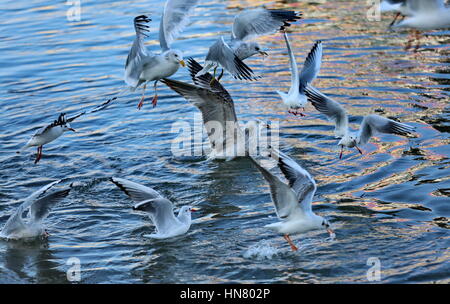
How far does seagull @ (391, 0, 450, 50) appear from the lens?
352 inches

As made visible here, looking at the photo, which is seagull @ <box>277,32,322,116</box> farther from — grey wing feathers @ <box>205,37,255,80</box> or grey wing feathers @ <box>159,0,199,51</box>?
grey wing feathers @ <box>159,0,199,51</box>

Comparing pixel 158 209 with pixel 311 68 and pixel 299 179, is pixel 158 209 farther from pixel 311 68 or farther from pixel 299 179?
pixel 311 68

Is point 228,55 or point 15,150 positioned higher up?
point 228,55

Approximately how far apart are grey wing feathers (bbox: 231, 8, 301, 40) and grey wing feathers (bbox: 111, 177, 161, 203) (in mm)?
2951

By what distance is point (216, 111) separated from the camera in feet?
31.3

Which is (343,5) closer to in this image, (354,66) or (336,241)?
(354,66)

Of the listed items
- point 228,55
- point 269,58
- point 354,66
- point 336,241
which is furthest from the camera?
point 269,58

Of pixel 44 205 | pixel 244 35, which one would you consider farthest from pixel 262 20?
pixel 44 205

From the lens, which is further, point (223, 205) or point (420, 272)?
point (223, 205)

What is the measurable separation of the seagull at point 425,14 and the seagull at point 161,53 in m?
2.80

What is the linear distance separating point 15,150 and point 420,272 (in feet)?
20.4

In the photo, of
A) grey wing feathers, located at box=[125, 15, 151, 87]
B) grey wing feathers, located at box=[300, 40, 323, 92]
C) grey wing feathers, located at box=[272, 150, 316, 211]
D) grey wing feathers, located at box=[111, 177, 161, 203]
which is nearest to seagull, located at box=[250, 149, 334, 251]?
grey wing feathers, located at box=[272, 150, 316, 211]
